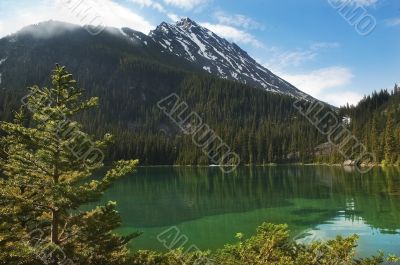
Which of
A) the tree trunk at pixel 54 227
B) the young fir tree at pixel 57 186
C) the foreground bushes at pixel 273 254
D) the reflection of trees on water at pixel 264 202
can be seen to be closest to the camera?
the young fir tree at pixel 57 186

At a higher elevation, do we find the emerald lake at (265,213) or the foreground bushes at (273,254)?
the foreground bushes at (273,254)

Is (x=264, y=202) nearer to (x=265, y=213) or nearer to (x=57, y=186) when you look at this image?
(x=265, y=213)

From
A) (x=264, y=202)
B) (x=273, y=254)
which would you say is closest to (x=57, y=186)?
(x=273, y=254)

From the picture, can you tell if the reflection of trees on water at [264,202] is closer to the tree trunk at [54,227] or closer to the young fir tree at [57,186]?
the young fir tree at [57,186]

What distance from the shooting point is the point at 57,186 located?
13086 mm

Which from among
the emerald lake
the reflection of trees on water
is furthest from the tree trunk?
the reflection of trees on water

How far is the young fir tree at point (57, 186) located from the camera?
13.3 m

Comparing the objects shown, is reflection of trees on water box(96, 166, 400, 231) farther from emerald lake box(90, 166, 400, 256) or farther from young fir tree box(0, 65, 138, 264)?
young fir tree box(0, 65, 138, 264)

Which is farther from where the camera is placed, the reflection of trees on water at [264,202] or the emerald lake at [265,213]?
the reflection of trees on water at [264,202]

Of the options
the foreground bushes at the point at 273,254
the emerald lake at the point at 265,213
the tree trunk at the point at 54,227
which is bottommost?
the emerald lake at the point at 265,213

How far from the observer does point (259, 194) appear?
6950cm

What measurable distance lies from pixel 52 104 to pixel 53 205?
3.47 m

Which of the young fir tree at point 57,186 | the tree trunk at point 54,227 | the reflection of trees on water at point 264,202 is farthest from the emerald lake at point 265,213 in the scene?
the tree trunk at point 54,227

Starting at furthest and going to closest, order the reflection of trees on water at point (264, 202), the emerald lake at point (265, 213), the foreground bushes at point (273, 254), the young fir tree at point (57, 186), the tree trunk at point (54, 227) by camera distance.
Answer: the reflection of trees on water at point (264, 202), the emerald lake at point (265, 213), the tree trunk at point (54, 227), the foreground bushes at point (273, 254), the young fir tree at point (57, 186)
